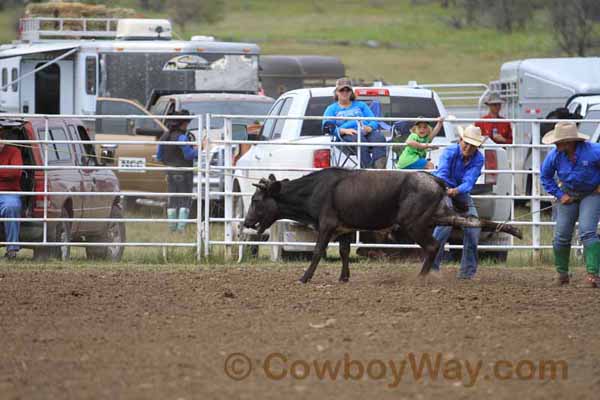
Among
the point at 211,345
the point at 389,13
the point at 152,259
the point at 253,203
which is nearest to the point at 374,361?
the point at 211,345

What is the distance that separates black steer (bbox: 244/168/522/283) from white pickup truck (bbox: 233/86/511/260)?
165 centimetres

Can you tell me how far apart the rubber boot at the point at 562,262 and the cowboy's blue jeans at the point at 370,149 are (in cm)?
275

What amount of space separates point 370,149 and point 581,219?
3025 mm

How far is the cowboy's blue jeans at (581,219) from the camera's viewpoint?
11.3 metres

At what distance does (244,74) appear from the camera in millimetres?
22859

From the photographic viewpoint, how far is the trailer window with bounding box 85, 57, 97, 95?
22.8 meters

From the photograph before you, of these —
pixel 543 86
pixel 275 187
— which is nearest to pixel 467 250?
pixel 275 187

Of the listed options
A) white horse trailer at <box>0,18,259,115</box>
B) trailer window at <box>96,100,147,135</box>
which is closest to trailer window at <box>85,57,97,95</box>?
white horse trailer at <box>0,18,259,115</box>

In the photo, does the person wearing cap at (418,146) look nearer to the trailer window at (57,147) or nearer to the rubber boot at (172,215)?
the rubber boot at (172,215)

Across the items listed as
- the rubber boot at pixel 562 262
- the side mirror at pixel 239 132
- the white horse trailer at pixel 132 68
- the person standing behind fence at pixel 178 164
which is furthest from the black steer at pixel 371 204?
the white horse trailer at pixel 132 68

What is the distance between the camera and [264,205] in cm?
1177

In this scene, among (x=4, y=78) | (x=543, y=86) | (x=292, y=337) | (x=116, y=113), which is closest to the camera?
(x=292, y=337)

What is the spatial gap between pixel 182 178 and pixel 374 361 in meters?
8.35

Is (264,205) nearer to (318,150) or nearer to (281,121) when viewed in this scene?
→ (318,150)
